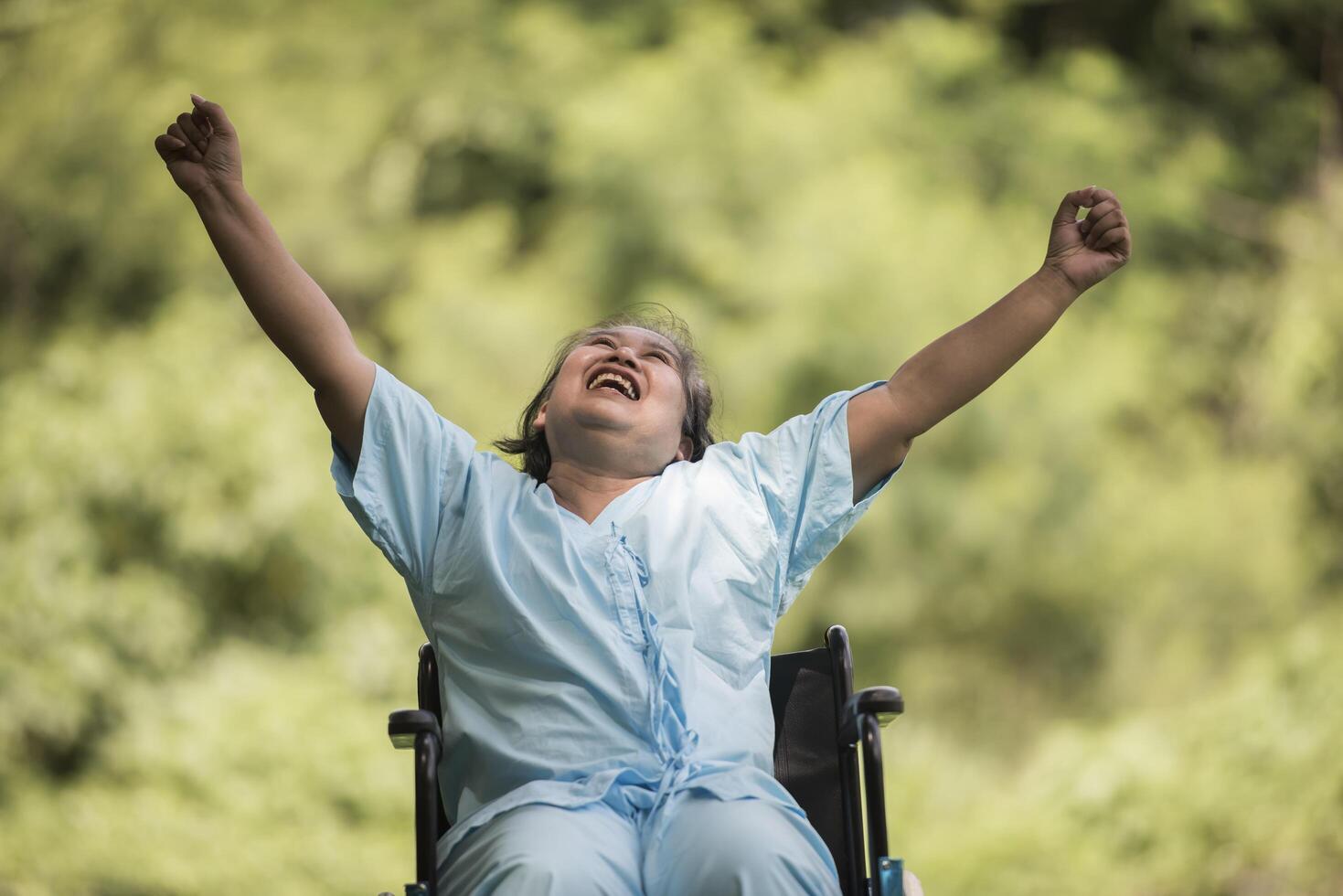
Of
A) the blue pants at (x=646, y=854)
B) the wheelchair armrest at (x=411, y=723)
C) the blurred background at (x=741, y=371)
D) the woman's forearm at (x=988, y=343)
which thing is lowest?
the blue pants at (x=646, y=854)

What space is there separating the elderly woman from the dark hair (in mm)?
83

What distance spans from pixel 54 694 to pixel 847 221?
2927 mm

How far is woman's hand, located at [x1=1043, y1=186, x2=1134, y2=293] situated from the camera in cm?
135

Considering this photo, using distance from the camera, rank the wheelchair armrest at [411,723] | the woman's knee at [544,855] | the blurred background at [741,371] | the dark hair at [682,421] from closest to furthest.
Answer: the woman's knee at [544,855] < the wheelchair armrest at [411,723] < the dark hair at [682,421] < the blurred background at [741,371]

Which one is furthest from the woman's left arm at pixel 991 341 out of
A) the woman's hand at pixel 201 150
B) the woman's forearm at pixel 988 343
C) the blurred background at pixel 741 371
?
the blurred background at pixel 741 371

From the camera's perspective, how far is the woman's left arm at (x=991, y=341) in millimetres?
1336

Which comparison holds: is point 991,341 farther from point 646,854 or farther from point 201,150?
point 201,150

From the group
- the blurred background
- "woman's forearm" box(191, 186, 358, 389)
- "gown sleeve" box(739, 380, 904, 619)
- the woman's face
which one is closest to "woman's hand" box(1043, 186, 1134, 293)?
"gown sleeve" box(739, 380, 904, 619)

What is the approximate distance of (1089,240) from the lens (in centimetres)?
137

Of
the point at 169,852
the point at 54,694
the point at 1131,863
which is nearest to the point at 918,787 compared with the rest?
the point at 1131,863

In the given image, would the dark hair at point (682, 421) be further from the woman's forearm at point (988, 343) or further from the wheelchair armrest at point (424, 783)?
the wheelchair armrest at point (424, 783)

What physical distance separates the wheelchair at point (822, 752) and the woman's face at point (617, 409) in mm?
261

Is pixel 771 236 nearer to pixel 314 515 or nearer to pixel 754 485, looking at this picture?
pixel 314 515

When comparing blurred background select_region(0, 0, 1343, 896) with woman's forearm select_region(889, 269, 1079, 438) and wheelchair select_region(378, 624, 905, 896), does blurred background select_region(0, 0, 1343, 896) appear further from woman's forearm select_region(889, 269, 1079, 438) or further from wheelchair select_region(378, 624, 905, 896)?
woman's forearm select_region(889, 269, 1079, 438)
